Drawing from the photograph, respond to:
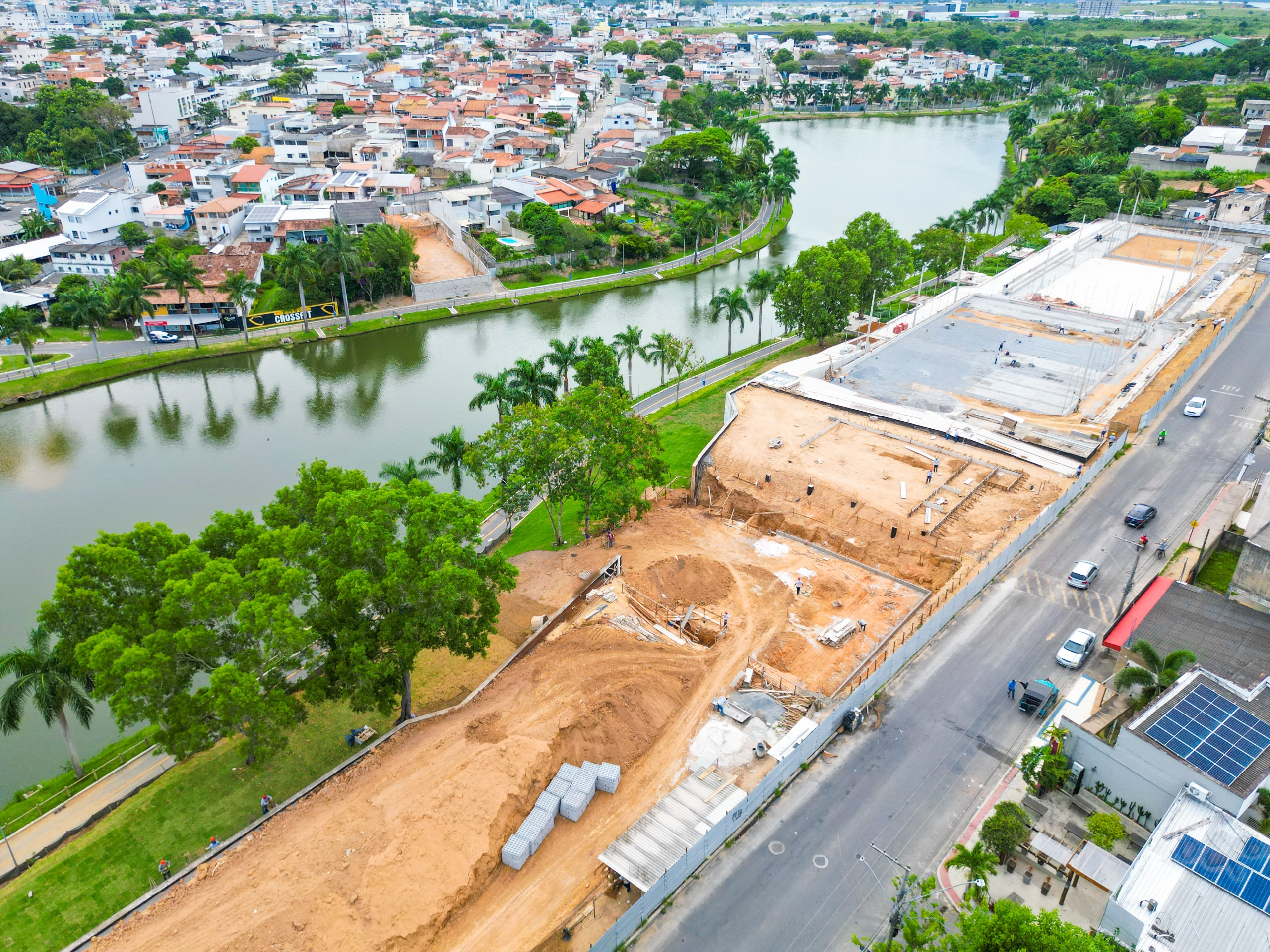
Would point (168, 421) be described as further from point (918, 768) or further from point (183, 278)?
point (918, 768)

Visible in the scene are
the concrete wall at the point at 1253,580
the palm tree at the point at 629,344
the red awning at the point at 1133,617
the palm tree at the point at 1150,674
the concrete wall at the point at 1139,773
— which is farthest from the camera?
the palm tree at the point at 629,344

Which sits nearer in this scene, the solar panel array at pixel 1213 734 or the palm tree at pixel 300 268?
the solar panel array at pixel 1213 734

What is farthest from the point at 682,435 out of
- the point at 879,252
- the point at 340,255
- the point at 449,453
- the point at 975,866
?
the point at 340,255

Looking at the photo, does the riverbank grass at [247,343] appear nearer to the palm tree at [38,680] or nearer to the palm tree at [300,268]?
the palm tree at [300,268]

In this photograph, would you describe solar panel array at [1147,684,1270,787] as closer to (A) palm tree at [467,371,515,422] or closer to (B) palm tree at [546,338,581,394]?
(A) palm tree at [467,371,515,422]

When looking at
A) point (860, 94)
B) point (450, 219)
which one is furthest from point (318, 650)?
point (860, 94)

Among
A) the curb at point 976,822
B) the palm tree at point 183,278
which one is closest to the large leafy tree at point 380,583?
the curb at point 976,822

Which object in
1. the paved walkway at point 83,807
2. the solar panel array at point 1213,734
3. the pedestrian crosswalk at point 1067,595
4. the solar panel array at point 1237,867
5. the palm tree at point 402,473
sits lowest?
the paved walkway at point 83,807
